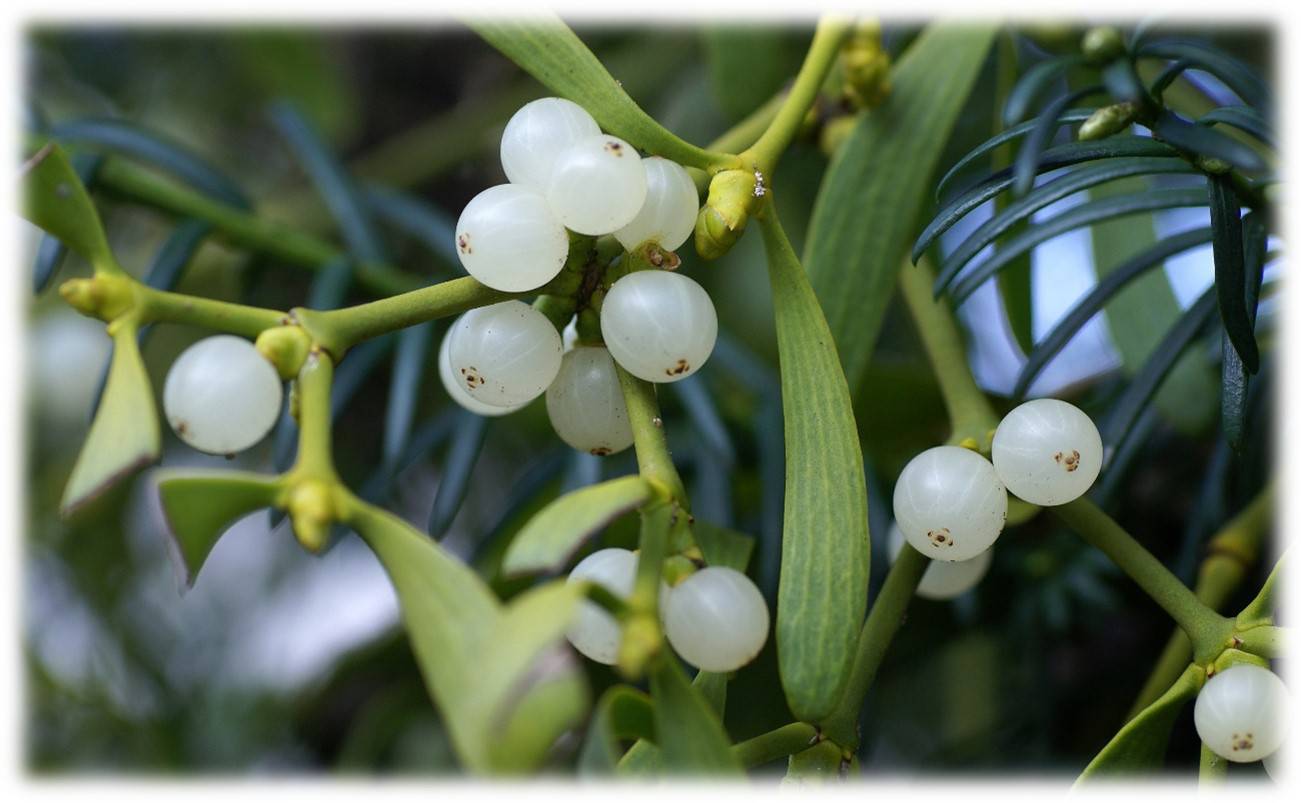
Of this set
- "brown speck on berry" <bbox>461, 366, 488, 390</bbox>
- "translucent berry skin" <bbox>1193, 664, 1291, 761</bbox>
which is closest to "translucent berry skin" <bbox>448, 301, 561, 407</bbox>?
"brown speck on berry" <bbox>461, 366, 488, 390</bbox>

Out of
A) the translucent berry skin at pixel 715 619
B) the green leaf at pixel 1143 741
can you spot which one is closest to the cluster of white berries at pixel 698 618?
the translucent berry skin at pixel 715 619

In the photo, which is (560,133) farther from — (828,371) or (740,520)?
(740,520)

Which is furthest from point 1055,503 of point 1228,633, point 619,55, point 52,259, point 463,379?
point 619,55

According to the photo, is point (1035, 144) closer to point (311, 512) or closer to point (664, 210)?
point (664, 210)

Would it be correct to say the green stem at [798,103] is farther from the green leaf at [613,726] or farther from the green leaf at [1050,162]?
the green leaf at [613,726]

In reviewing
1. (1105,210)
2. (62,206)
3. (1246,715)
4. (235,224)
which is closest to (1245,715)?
(1246,715)
